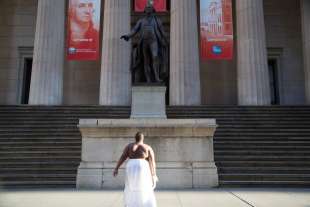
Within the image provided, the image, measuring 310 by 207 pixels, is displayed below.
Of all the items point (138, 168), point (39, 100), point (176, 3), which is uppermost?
point (176, 3)

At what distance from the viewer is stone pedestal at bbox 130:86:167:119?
12.2 metres

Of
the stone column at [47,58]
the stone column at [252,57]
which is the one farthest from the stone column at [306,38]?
the stone column at [47,58]

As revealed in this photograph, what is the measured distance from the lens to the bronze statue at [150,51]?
1209 centimetres

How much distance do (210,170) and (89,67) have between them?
1943 centimetres

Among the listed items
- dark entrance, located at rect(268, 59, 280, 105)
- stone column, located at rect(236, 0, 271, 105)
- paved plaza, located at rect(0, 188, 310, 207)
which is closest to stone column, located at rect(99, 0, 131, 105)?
stone column, located at rect(236, 0, 271, 105)

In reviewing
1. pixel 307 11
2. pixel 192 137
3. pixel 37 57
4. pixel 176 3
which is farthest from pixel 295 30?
pixel 192 137

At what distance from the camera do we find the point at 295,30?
1137 inches

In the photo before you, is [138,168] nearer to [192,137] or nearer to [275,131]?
[192,137]

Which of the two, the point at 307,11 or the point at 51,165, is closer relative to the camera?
the point at 51,165

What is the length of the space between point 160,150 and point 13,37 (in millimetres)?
22228

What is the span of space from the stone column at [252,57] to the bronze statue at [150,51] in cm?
1103

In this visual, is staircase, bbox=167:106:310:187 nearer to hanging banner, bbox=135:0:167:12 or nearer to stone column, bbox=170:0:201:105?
stone column, bbox=170:0:201:105

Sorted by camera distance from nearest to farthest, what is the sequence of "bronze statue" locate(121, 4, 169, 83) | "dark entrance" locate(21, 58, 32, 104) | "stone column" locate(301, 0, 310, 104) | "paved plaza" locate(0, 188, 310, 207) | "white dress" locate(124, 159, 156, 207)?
"white dress" locate(124, 159, 156, 207)
"paved plaza" locate(0, 188, 310, 207)
"bronze statue" locate(121, 4, 169, 83)
"stone column" locate(301, 0, 310, 104)
"dark entrance" locate(21, 58, 32, 104)

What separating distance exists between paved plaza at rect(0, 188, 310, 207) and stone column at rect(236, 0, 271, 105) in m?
11.7
